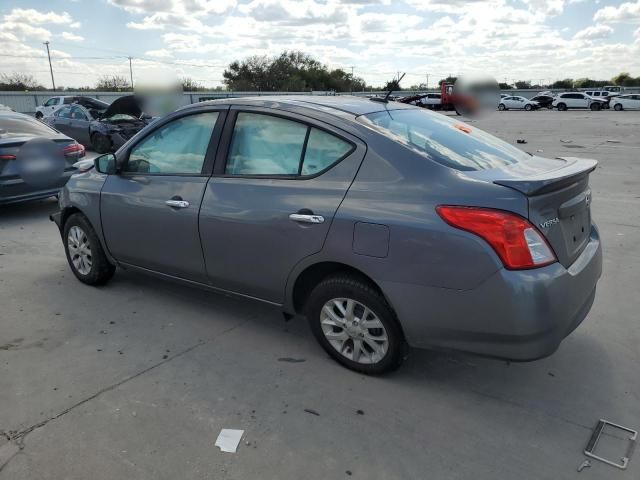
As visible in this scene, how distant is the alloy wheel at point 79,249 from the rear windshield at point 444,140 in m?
2.86

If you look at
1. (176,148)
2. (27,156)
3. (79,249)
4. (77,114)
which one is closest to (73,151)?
(27,156)

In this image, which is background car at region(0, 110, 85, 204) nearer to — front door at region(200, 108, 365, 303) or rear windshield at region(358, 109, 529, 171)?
front door at region(200, 108, 365, 303)

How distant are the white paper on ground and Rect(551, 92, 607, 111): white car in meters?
48.6

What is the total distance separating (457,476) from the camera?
240cm

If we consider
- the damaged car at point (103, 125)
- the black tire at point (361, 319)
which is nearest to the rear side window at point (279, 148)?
the black tire at point (361, 319)

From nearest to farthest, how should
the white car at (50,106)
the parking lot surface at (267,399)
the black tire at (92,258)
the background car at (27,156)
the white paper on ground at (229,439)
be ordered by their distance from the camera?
the parking lot surface at (267,399)
the white paper on ground at (229,439)
the black tire at (92,258)
the background car at (27,156)
the white car at (50,106)

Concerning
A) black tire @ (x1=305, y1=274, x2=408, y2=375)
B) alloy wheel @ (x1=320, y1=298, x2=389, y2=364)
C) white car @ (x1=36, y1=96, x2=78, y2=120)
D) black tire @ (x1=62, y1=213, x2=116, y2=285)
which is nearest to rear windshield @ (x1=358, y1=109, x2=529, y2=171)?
black tire @ (x1=305, y1=274, x2=408, y2=375)

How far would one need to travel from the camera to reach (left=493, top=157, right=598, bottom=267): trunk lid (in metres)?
2.64

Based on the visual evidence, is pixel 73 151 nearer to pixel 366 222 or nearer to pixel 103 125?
pixel 366 222

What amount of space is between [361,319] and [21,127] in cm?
689

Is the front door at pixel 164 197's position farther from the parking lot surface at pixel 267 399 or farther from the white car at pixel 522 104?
the white car at pixel 522 104

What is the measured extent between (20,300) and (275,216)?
2.68 metres

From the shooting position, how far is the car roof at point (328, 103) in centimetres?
342

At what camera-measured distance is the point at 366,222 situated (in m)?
2.92
